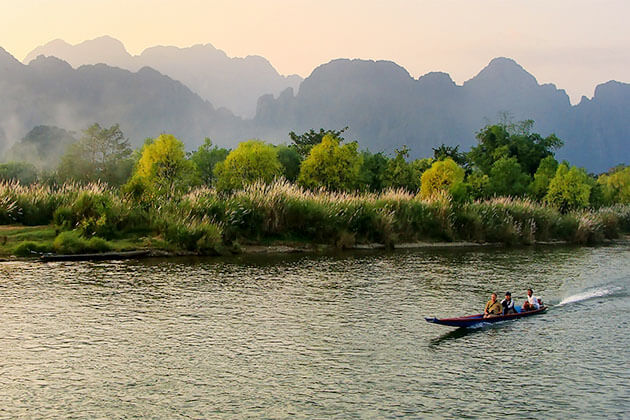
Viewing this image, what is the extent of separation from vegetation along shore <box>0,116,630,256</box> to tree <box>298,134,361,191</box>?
12 centimetres

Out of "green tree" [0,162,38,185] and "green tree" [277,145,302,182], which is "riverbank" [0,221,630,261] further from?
"green tree" [0,162,38,185]

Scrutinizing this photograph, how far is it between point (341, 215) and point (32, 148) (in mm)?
116391

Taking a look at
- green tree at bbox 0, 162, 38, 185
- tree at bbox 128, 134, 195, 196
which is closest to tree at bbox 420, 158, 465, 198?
tree at bbox 128, 134, 195, 196

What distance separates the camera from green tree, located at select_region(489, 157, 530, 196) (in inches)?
3091

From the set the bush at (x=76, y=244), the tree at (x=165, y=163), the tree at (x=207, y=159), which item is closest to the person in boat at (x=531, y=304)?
the bush at (x=76, y=244)

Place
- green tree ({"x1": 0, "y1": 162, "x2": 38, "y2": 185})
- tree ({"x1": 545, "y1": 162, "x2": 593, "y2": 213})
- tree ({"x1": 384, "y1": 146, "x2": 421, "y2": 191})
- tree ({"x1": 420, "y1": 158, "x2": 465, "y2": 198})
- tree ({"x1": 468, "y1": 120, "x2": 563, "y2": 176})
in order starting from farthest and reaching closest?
tree ({"x1": 468, "y1": 120, "x2": 563, "y2": 176})
green tree ({"x1": 0, "y1": 162, "x2": 38, "y2": 185})
tree ({"x1": 384, "y1": 146, "x2": 421, "y2": 191})
tree ({"x1": 545, "y1": 162, "x2": 593, "y2": 213})
tree ({"x1": 420, "y1": 158, "x2": 465, "y2": 198})

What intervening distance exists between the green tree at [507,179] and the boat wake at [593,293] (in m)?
50.4

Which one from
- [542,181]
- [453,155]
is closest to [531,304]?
[542,181]

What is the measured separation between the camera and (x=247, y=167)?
205 ft

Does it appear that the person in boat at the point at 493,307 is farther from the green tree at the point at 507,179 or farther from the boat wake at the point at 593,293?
the green tree at the point at 507,179

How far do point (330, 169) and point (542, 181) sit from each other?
29.9m

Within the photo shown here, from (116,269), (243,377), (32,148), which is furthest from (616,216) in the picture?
(32,148)

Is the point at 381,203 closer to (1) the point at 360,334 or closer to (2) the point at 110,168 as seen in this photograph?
(1) the point at 360,334

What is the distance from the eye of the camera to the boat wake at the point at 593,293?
25656 mm
